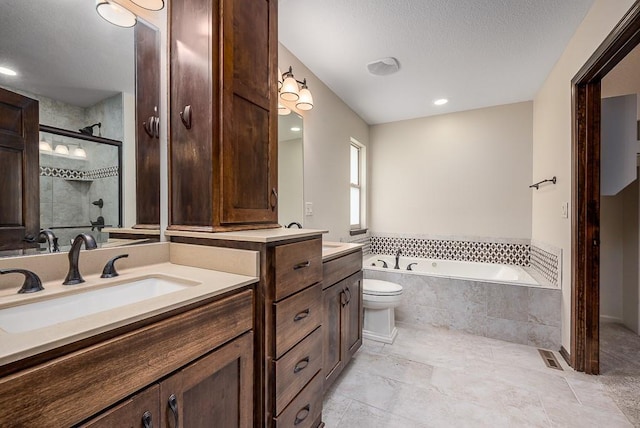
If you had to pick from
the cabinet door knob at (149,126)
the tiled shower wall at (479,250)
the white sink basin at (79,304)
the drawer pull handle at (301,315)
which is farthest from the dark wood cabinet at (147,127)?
the tiled shower wall at (479,250)

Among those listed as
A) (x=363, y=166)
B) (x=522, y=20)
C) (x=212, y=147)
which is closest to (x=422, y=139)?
(x=363, y=166)

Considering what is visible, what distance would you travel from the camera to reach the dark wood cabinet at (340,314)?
1.61 meters

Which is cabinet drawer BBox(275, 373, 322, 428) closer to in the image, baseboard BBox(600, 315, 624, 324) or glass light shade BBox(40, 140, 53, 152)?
glass light shade BBox(40, 140, 53, 152)

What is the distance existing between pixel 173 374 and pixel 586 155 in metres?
2.66

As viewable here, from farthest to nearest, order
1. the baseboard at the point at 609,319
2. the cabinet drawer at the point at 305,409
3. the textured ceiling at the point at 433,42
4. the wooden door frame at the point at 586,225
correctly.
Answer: the baseboard at the point at 609,319
the wooden door frame at the point at 586,225
the textured ceiling at the point at 433,42
the cabinet drawer at the point at 305,409

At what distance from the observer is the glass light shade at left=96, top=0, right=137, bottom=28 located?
114cm

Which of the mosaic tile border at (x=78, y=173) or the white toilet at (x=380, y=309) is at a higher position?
the mosaic tile border at (x=78, y=173)

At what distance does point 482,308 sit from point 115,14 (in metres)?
3.21

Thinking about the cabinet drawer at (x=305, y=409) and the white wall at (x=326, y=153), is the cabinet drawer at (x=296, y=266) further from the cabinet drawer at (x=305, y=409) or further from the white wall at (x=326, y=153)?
the white wall at (x=326, y=153)

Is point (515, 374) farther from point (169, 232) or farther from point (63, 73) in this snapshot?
point (63, 73)

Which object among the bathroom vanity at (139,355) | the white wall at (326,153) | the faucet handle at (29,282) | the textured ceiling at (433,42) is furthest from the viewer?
the white wall at (326,153)

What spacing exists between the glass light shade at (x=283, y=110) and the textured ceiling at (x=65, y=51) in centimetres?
103

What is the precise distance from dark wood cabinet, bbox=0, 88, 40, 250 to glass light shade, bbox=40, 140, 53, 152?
0.02 m

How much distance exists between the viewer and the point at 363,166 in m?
3.85
